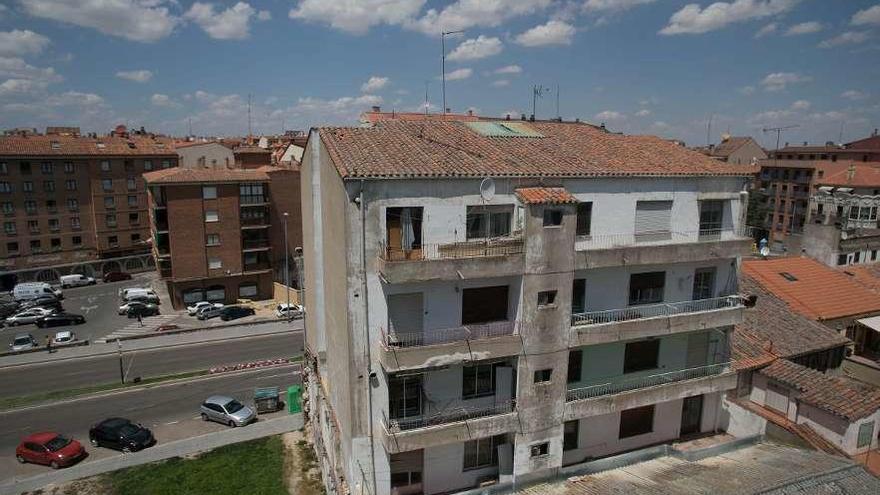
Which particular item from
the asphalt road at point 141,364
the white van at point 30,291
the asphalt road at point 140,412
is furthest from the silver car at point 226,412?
the white van at point 30,291

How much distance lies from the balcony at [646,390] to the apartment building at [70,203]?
77.6 m

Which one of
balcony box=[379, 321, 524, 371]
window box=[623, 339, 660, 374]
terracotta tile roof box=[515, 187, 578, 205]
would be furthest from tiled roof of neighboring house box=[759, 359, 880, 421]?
terracotta tile roof box=[515, 187, 578, 205]

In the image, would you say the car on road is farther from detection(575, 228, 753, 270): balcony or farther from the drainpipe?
detection(575, 228, 753, 270): balcony

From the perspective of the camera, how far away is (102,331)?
5444 cm

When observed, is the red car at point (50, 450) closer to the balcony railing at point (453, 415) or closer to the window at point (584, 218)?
the balcony railing at point (453, 415)

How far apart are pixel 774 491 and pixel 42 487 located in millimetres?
31235

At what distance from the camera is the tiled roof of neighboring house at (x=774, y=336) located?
25094mm

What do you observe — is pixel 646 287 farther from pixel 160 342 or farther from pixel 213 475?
pixel 160 342

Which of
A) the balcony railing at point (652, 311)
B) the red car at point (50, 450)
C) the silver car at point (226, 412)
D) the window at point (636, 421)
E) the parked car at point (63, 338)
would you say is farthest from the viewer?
the parked car at point (63, 338)

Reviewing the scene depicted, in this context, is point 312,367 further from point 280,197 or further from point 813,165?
point 813,165

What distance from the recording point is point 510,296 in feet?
62.4

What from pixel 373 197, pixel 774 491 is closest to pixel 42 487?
pixel 373 197

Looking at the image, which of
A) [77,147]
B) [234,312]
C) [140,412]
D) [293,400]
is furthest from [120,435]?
[77,147]

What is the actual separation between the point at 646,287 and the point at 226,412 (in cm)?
2503
